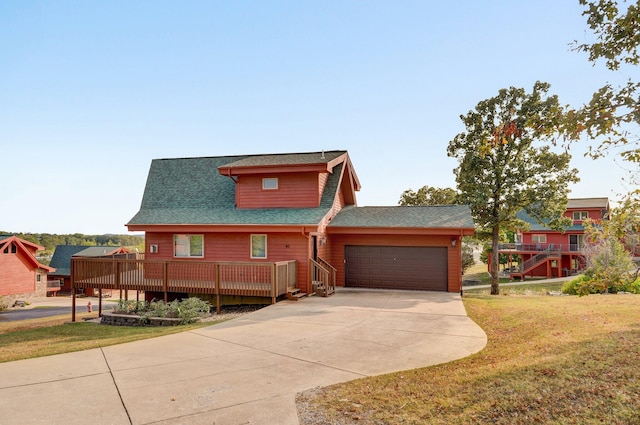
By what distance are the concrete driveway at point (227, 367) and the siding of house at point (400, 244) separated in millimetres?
5729

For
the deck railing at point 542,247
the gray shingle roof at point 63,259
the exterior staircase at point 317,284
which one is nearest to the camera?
the exterior staircase at point 317,284

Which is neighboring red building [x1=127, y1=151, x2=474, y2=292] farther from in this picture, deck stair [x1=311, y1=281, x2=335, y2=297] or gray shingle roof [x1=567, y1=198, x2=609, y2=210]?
gray shingle roof [x1=567, y1=198, x2=609, y2=210]

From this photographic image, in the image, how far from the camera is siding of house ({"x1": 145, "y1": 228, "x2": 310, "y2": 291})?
14531 mm

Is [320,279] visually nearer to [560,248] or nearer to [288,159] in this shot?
[288,159]

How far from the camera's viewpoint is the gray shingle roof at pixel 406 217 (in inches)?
594

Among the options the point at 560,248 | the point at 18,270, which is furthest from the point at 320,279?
the point at 18,270

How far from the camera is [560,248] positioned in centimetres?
3459

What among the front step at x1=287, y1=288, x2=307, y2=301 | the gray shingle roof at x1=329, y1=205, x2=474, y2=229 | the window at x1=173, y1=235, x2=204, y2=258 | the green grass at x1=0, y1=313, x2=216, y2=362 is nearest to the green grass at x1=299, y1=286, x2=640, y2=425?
the green grass at x1=0, y1=313, x2=216, y2=362

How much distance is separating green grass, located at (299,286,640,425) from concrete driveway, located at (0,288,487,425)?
521 mm

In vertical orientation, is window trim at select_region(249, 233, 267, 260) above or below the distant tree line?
above

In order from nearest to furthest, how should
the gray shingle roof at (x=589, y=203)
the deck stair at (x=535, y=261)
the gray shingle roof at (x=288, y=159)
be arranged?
the gray shingle roof at (x=288, y=159) → the deck stair at (x=535, y=261) → the gray shingle roof at (x=589, y=203)

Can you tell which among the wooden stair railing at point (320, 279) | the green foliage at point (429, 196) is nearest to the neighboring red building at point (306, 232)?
the wooden stair railing at point (320, 279)

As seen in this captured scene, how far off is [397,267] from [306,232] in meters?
4.93

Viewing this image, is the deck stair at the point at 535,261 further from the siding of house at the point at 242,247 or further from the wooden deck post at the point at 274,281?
the wooden deck post at the point at 274,281
